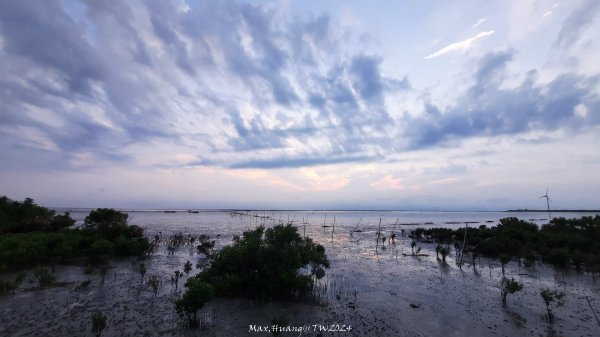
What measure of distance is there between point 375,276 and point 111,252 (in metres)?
19.8

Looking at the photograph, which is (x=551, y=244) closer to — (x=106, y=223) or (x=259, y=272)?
(x=259, y=272)

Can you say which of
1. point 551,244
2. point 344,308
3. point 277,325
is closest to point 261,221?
point 551,244

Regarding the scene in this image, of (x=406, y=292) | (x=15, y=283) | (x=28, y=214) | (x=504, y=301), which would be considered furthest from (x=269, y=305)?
(x=28, y=214)

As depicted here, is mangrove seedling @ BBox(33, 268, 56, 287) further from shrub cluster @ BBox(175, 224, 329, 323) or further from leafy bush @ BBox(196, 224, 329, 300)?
leafy bush @ BBox(196, 224, 329, 300)

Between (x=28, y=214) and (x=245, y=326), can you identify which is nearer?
(x=245, y=326)

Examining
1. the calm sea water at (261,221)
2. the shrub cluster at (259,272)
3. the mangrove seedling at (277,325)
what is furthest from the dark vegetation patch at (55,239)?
the calm sea water at (261,221)

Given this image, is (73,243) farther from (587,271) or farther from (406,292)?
(587,271)

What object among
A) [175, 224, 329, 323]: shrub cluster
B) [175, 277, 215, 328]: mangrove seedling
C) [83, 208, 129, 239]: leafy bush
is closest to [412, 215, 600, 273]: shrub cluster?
[175, 224, 329, 323]: shrub cluster

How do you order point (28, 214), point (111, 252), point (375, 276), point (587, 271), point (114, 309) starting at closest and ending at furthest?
point (114, 309), point (375, 276), point (587, 271), point (111, 252), point (28, 214)

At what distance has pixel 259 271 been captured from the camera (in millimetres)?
14852

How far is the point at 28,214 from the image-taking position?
113ft

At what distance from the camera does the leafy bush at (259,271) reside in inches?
559

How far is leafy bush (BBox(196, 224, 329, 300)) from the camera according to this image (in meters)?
14.2

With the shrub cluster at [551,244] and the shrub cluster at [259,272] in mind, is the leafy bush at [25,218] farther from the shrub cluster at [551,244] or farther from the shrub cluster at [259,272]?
the shrub cluster at [551,244]
